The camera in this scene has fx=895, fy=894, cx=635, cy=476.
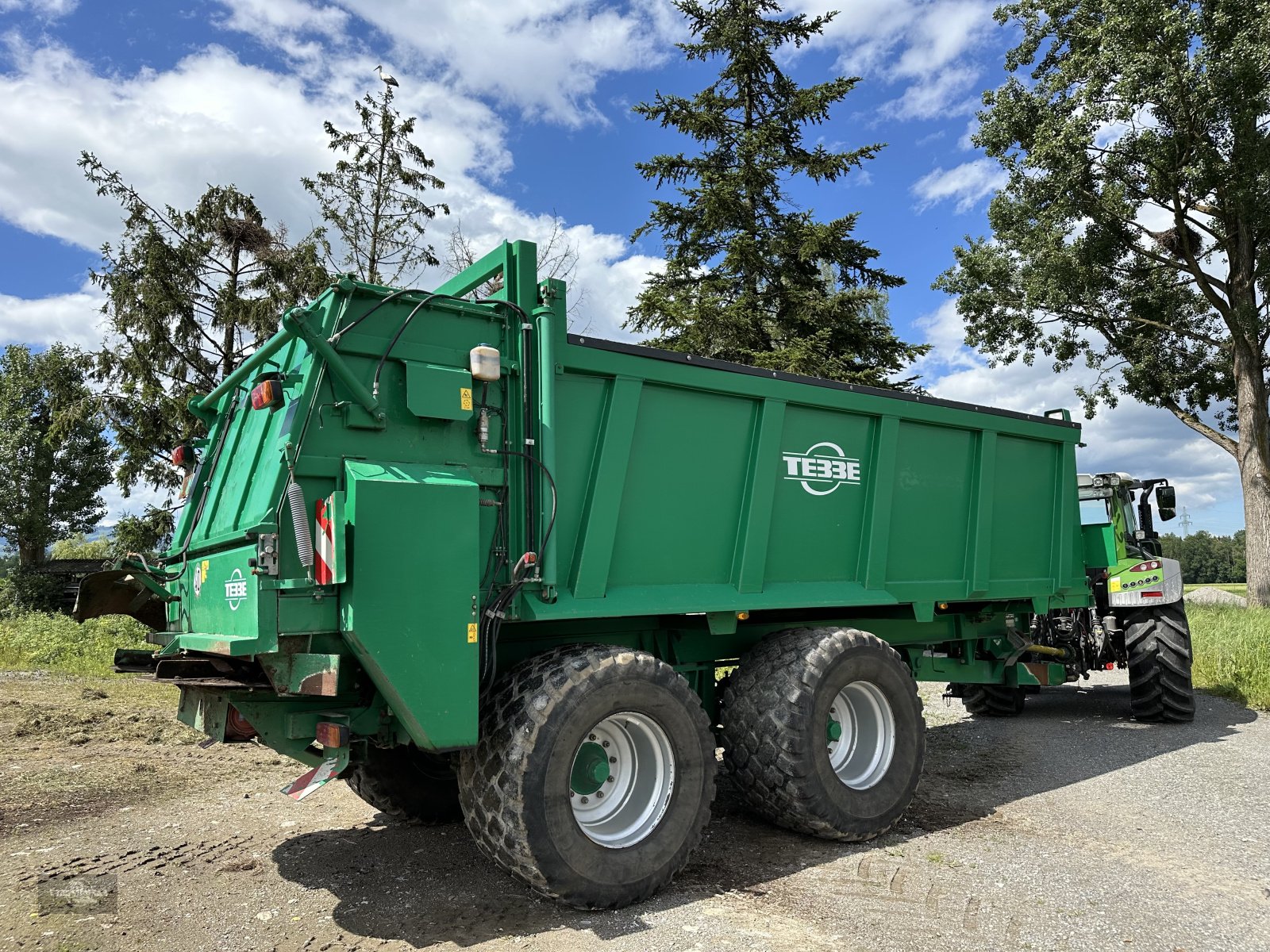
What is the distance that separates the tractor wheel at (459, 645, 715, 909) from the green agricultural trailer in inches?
0.5

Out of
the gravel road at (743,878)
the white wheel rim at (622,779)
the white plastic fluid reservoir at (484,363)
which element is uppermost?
the white plastic fluid reservoir at (484,363)

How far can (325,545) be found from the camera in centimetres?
385

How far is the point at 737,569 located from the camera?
530cm

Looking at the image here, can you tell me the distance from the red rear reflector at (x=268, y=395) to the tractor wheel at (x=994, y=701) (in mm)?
8279

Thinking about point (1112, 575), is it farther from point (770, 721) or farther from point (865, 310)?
point (865, 310)

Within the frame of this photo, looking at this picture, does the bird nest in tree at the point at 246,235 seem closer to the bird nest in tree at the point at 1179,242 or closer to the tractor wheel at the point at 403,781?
the tractor wheel at the point at 403,781

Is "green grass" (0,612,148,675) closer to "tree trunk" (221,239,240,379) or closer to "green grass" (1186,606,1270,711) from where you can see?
"tree trunk" (221,239,240,379)

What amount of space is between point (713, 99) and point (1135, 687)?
1513 centimetres

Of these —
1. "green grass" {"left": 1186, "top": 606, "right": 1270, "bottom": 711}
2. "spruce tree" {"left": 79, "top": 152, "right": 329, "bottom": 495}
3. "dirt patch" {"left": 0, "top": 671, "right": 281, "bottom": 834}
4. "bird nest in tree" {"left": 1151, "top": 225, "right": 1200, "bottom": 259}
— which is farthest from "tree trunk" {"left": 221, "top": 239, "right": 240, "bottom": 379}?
"bird nest in tree" {"left": 1151, "top": 225, "right": 1200, "bottom": 259}

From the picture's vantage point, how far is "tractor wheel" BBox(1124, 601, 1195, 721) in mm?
8828

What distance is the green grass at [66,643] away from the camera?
1300 centimetres

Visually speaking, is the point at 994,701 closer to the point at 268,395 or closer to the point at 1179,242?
the point at 268,395

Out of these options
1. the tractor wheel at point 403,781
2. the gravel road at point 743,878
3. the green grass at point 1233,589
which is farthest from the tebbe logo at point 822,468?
the green grass at point 1233,589

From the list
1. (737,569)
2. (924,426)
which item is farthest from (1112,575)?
(737,569)
